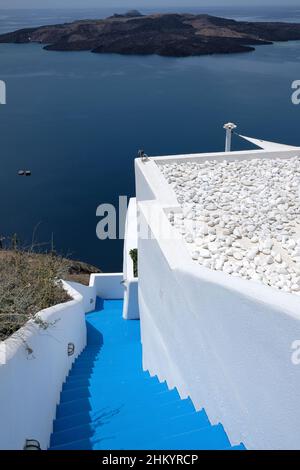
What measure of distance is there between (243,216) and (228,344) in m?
1.92

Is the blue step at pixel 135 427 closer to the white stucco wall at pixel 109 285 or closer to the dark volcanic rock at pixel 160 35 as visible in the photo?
the white stucco wall at pixel 109 285

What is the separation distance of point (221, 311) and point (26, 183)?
1849 centimetres

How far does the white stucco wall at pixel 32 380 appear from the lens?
2.30m

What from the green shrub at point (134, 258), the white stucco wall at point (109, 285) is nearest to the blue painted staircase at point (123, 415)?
the green shrub at point (134, 258)

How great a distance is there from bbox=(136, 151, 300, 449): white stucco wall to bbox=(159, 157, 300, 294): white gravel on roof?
0.27 metres

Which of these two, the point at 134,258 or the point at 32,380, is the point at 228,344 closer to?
the point at 32,380

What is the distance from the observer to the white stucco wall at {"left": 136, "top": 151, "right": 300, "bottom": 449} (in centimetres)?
226

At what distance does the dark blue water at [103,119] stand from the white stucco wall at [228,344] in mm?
8882

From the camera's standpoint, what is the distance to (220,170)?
562cm

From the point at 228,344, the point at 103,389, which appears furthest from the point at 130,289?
the point at 228,344

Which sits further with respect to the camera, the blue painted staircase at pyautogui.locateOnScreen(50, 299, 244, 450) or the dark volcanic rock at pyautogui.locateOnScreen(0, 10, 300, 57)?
the dark volcanic rock at pyautogui.locateOnScreen(0, 10, 300, 57)

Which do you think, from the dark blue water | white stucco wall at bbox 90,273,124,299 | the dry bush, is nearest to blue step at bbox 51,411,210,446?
the dry bush

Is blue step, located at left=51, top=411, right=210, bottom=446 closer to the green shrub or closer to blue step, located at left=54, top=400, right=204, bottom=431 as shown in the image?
blue step, located at left=54, top=400, right=204, bottom=431

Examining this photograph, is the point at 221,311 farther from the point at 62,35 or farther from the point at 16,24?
the point at 16,24
